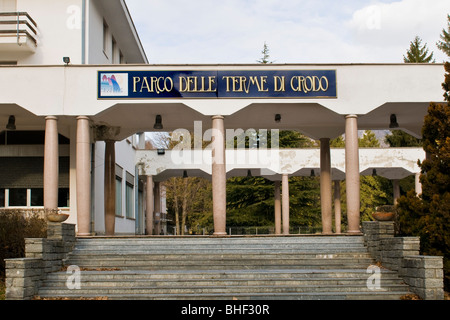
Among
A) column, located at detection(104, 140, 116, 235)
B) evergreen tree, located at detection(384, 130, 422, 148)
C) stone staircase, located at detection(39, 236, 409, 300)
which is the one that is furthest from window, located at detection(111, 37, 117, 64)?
evergreen tree, located at detection(384, 130, 422, 148)

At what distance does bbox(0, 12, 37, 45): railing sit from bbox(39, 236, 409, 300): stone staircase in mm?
9739

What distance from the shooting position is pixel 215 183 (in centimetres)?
1809

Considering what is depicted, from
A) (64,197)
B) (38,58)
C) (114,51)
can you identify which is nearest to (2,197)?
(64,197)

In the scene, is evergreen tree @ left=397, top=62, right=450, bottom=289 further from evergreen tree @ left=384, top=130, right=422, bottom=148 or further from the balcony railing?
evergreen tree @ left=384, top=130, right=422, bottom=148

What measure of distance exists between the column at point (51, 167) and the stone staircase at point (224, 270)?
2684 mm

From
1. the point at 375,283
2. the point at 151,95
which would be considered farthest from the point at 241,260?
the point at 151,95

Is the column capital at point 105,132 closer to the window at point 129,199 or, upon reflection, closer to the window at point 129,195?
the window at point 129,195

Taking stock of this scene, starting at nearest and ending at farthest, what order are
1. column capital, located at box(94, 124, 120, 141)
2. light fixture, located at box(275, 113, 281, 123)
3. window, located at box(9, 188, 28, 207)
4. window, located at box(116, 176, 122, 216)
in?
1. light fixture, located at box(275, 113, 281, 123)
2. column capital, located at box(94, 124, 120, 141)
3. window, located at box(9, 188, 28, 207)
4. window, located at box(116, 176, 122, 216)

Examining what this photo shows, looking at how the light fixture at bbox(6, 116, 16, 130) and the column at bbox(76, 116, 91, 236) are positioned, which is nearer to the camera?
the column at bbox(76, 116, 91, 236)

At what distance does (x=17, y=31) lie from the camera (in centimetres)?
2158

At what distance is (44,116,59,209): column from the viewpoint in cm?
1802

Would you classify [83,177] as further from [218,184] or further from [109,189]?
[109,189]
